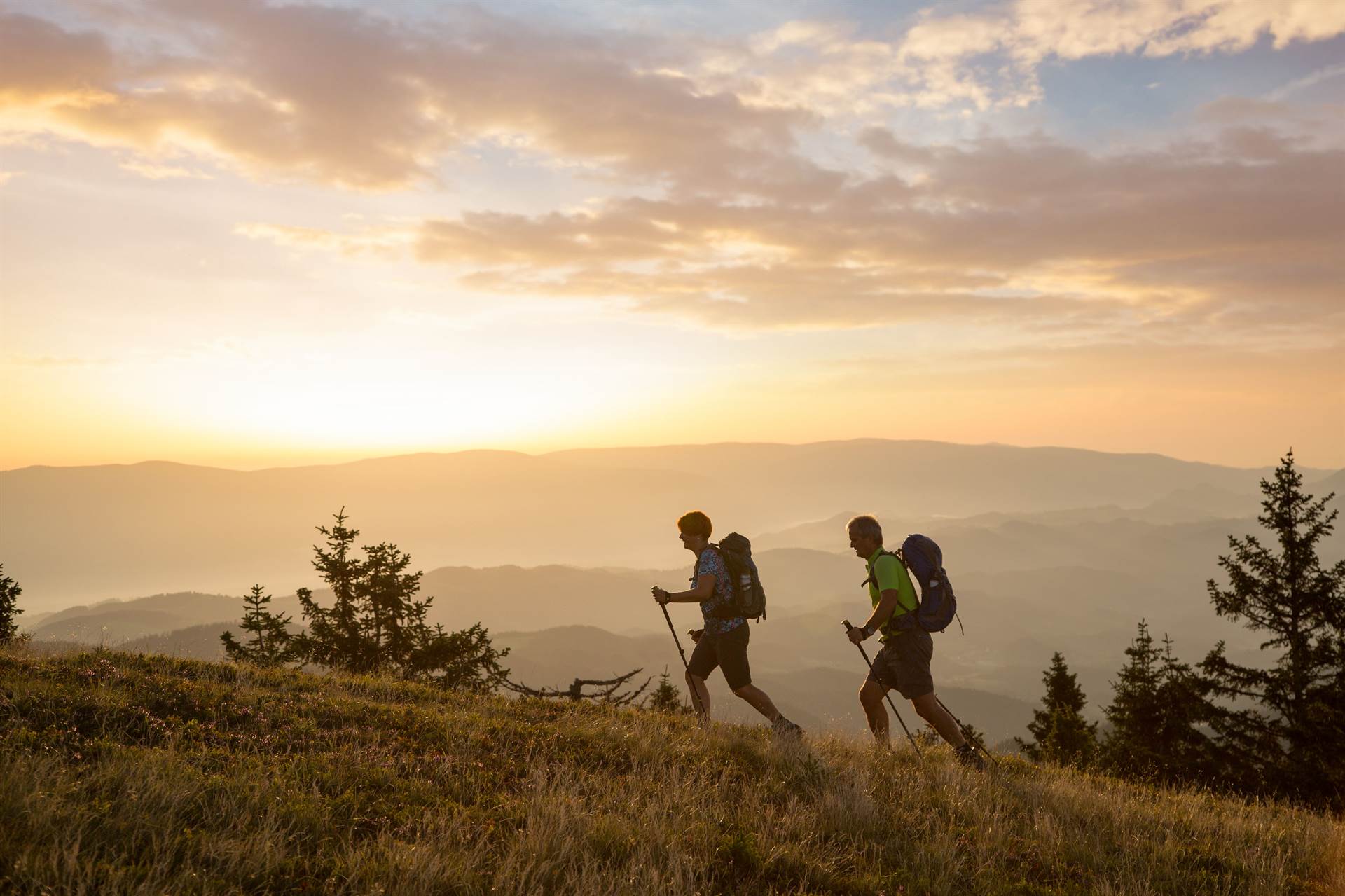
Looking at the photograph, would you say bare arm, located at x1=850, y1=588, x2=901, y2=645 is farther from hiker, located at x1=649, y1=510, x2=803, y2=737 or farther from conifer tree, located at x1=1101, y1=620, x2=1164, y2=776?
conifer tree, located at x1=1101, y1=620, x2=1164, y2=776

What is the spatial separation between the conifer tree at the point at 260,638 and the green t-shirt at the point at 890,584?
→ 11264 mm

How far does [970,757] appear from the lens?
25.2ft

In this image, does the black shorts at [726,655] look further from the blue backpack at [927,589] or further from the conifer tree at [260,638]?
the conifer tree at [260,638]

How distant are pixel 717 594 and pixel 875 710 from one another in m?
2.34

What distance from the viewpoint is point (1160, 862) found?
523 cm

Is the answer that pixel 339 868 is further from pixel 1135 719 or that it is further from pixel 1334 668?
pixel 1135 719

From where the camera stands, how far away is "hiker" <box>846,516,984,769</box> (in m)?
7.52

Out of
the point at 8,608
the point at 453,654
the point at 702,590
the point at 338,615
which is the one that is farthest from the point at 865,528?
the point at 338,615

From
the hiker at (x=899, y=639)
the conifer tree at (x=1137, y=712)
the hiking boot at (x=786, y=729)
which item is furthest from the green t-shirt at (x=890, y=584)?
the conifer tree at (x=1137, y=712)

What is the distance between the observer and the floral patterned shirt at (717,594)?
7922mm

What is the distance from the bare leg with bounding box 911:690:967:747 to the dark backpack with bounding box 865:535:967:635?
0.72 m

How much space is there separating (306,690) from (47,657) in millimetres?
2472

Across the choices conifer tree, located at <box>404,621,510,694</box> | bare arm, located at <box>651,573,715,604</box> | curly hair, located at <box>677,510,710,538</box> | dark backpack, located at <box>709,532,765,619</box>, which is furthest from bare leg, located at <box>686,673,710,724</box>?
conifer tree, located at <box>404,621,510,694</box>

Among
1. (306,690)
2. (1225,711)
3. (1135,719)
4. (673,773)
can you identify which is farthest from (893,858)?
(1135,719)
